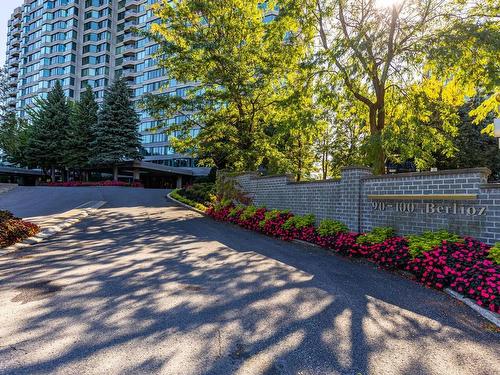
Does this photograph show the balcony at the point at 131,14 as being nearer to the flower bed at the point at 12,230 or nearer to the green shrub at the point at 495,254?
the flower bed at the point at 12,230

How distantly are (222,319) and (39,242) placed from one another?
7035 mm

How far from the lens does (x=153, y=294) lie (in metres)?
4.82

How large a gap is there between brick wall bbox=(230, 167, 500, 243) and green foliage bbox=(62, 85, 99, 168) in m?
39.3

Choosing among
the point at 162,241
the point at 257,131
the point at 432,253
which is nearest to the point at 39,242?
the point at 162,241

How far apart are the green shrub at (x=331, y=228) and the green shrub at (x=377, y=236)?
1.13 m

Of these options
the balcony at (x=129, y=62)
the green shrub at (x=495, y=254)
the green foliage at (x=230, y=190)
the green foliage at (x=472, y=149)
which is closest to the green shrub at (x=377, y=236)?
the green shrub at (x=495, y=254)

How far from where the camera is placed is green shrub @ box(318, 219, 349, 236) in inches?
356

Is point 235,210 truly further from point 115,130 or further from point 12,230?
point 115,130

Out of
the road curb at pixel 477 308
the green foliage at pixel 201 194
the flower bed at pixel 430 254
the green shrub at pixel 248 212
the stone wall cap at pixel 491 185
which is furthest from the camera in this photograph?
the green foliage at pixel 201 194

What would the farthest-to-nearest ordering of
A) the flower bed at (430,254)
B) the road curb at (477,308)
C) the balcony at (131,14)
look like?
1. the balcony at (131,14)
2. the flower bed at (430,254)
3. the road curb at (477,308)

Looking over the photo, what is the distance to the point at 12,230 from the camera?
8281mm

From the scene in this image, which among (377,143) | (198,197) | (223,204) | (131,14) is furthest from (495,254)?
(131,14)

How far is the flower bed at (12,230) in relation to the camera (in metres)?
7.86

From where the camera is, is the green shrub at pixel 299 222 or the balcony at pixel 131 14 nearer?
the green shrub at pixel 299 222
